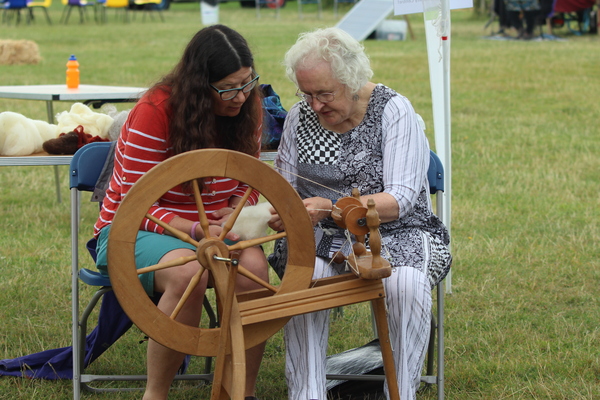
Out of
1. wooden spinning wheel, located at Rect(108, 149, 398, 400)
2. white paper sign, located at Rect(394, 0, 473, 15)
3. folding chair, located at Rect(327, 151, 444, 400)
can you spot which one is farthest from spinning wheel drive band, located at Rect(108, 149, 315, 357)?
white paper sign, located at Rect(394, 0, 473, 15)

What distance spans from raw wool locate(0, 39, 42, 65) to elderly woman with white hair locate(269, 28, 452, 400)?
32.5 ft

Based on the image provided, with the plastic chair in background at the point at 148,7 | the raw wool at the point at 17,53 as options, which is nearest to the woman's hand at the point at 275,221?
the raw wool at the point at 17,53

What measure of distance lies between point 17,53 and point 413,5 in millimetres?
9600

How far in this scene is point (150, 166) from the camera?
6.99 feet

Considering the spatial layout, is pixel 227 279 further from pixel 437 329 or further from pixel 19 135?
pixel 19 135

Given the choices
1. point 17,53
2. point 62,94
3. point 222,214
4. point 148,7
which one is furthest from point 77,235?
point 148,7

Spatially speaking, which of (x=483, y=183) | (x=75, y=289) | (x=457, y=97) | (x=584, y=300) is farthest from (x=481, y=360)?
(x=457, y=97)

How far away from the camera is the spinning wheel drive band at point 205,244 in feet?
5.63

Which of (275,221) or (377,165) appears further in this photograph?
(377,165)

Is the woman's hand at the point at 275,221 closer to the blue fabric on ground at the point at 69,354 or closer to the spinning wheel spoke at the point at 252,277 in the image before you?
the spinning wheel spoke at the point at 252,277

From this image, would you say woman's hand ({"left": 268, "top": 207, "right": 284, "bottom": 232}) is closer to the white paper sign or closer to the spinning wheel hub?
the spinning wheel hub

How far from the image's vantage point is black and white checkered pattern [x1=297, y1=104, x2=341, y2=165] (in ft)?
7.56

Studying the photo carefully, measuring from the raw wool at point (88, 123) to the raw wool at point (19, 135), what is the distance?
11 cm

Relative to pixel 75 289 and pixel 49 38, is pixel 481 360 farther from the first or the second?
pixel 49 38
